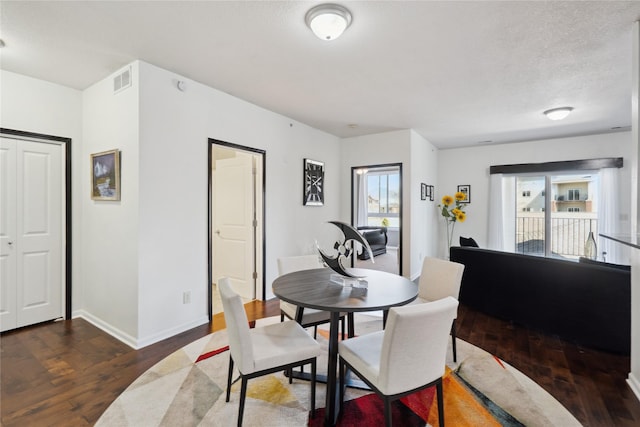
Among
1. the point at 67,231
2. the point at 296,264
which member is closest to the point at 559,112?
the point at 296,264

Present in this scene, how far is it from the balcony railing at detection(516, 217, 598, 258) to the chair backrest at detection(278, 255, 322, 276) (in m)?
5.13

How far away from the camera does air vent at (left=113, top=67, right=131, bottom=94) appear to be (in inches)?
108

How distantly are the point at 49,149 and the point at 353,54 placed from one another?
11.0 feet

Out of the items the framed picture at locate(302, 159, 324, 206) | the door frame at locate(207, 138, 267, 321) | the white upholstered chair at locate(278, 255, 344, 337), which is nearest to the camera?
the white upholstered chair at locate(278, 255, 344, 337)

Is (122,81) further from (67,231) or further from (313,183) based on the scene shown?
(313,183)

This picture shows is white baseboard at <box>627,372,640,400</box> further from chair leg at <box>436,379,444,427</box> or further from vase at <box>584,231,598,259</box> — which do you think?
vase at <box>584,231,598,259</box>

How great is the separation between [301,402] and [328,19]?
2493 millimetres

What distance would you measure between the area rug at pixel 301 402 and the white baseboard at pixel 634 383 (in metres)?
0.60

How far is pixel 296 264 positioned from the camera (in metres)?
2.86

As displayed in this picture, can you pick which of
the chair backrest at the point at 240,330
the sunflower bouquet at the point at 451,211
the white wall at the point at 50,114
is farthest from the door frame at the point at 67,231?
the sunflower bouquet at the point at 451,211

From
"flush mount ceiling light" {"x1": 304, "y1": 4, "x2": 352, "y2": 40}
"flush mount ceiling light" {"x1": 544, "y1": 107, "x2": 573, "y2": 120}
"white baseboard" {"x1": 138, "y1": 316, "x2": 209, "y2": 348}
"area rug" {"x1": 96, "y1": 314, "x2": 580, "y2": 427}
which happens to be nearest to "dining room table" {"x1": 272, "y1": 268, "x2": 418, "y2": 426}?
"area rug" {"x1": 96, "y1": 314, "x2": 580, "y2": 427}

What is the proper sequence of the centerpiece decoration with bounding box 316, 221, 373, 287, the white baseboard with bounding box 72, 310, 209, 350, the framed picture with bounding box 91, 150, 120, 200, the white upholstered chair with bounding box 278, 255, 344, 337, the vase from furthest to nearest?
the vase
the framed picture with bounding box 91, 150, 120, 200
the white baseboard with bounding box 72, 310, 209, 350
the white upholstered chair with bounding box 278, 255, 344, 337
the centerpiece decoration with bounding box 316, 221, 373, 287

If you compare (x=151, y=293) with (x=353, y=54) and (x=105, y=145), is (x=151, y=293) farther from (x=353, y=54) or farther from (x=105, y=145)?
(x=353, y=54)

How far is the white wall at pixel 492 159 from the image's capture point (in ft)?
16.7
